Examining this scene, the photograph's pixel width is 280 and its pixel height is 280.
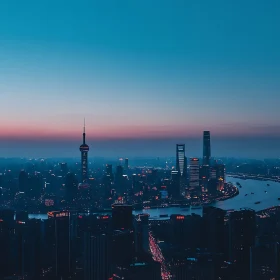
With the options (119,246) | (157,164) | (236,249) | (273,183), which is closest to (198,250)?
(236,249)

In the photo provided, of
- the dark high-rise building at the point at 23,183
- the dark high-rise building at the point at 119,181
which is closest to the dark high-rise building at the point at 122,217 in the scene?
the dark high-rise building at the point at 23,183

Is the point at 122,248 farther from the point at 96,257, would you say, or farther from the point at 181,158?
the point at 181,158

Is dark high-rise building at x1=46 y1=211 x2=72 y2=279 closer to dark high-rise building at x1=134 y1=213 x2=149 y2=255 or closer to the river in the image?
dark high-rise building at x1=134 y1=213 x2=149 y2=255

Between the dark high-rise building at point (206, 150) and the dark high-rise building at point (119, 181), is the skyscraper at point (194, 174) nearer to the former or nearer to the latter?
the dark high-rise building at point (206, 150)

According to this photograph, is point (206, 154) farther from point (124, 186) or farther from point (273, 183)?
point (124, 186)

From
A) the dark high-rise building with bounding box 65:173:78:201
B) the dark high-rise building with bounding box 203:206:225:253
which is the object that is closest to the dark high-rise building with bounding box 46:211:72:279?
the dark high-rise building with bounding box 203:206:225:253
